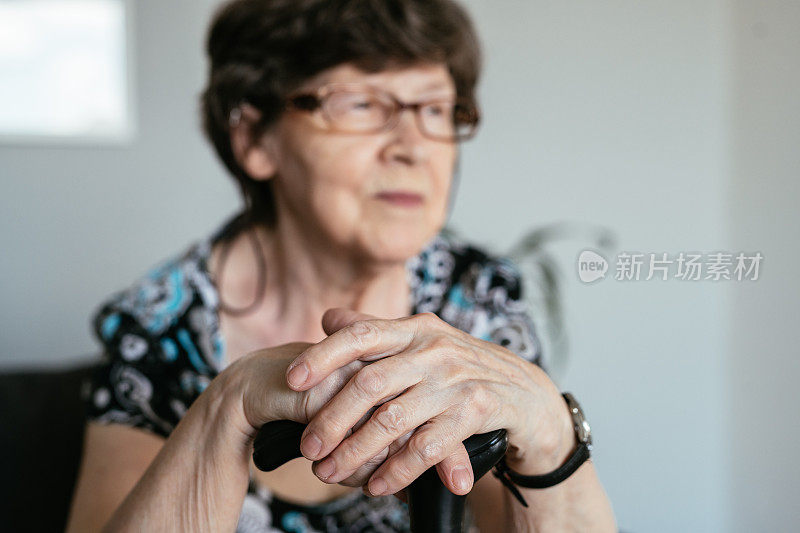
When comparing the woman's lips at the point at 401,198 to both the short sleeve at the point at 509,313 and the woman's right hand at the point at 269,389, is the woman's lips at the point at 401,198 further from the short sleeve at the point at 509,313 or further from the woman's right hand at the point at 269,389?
the woman's right hand at the point at 269,389

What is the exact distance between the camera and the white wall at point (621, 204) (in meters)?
0.40

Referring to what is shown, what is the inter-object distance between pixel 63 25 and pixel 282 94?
4.12ft

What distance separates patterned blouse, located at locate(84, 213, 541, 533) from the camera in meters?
0.81

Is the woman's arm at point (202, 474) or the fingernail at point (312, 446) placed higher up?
the fingernail at point (312, 446)

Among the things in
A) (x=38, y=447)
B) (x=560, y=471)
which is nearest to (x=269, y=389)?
(x=560, y=471)

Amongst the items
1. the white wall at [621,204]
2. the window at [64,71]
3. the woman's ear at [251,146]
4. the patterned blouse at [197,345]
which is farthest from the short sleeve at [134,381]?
the window at [64,71]

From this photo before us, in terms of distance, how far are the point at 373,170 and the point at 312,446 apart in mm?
403

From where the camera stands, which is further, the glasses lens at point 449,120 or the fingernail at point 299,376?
the glasses lens at point 449,120

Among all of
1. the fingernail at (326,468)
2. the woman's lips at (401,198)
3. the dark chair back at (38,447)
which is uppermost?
the woman's lips at (401,198)

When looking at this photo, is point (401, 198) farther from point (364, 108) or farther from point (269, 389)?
point (269, 389)

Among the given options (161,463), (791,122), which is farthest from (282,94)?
(791,122)

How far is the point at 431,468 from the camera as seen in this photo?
406 mm

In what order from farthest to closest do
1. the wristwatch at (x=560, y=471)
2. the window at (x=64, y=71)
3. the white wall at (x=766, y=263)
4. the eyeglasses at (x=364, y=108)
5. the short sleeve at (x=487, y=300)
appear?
the window at (x=64, y=71), the short sleeve at (x=487, y=300), the eyeglasses at (x=364, y=108), the wristwatch at (x=560, y=471), the white wall at (x=766, y=263)

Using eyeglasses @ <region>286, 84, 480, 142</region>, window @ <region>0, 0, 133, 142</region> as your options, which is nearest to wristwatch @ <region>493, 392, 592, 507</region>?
eyeglasses @ <region>286, 84, 480, 142</region>
